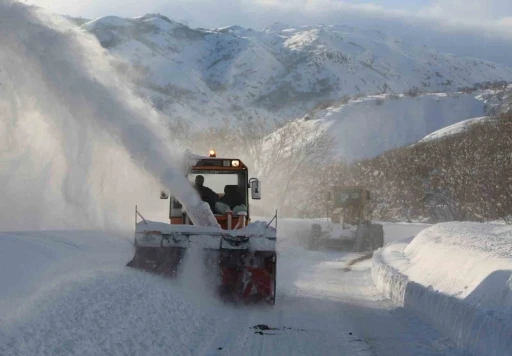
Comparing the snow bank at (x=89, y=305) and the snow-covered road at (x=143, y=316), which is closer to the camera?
the snow bank at (x=89, y=305)

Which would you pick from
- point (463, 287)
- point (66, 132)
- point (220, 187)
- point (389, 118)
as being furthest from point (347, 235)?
point (389, 118)

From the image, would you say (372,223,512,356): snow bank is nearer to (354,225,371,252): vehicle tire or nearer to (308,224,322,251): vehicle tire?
(354,225,371,252): vehicle tire

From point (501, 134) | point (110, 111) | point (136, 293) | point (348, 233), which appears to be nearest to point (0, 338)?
point (136, 293)

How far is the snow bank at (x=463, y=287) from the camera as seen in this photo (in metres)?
7.53

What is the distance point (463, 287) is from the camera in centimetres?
945

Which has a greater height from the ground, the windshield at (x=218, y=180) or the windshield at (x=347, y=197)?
the windshield at (x=347, y=197)

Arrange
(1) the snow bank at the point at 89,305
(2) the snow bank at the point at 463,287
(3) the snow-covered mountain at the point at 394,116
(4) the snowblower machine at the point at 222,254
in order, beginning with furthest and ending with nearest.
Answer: (3) the snow-covered mountain at the point at 394,116, (4) the snowblower machine at the point at 222,254, (2) the snow bank at the point at 463,287, (1) the snow bank at the point at 89,305

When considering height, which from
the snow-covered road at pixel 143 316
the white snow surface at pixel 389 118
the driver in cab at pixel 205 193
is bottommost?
the snow-covered road at pixel 143 316

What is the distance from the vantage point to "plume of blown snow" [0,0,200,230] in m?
13.5

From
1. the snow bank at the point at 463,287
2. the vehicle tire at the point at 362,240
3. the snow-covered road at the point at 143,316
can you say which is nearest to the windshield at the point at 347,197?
the vehicle tire at the point at 362,240

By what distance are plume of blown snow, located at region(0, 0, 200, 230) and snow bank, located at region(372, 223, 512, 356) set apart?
170 inches

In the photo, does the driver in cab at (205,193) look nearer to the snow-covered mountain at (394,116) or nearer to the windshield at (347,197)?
the windshield at (347,197)

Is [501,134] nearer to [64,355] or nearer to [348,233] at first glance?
[348,233]

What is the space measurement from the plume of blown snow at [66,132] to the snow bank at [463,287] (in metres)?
4.32
